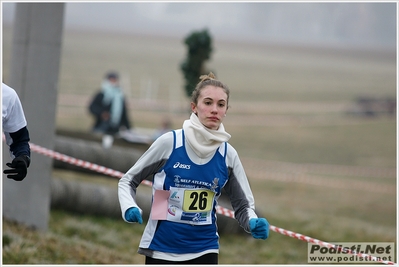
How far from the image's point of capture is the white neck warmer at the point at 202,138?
3.90 metres

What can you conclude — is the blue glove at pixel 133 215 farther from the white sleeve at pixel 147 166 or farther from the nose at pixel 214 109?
the nose at pixel 214 109

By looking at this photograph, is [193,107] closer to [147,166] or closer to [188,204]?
[147,166]

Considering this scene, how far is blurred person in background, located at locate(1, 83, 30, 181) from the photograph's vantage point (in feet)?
13.7

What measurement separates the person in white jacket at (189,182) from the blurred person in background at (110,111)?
1028 centimetres

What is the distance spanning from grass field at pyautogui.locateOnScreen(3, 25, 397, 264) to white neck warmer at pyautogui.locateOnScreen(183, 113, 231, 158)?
2.20 feet

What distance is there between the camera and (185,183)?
3945mm

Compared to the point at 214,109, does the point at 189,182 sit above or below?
below

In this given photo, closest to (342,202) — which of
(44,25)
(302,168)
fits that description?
(302,168)

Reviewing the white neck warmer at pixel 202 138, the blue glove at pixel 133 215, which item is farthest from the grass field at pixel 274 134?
the blue glove at pixel 133 215

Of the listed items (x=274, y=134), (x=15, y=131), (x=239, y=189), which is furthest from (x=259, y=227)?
(x=274, y=134)

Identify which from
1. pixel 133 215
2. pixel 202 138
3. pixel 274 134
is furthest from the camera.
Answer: pixel 274 134

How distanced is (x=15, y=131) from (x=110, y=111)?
34.0ft

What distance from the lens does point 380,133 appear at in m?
29.4

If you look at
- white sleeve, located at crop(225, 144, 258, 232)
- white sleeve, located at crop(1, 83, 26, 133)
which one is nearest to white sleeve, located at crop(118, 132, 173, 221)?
white sleeve, located at crop(225, 144, 258, 232)
